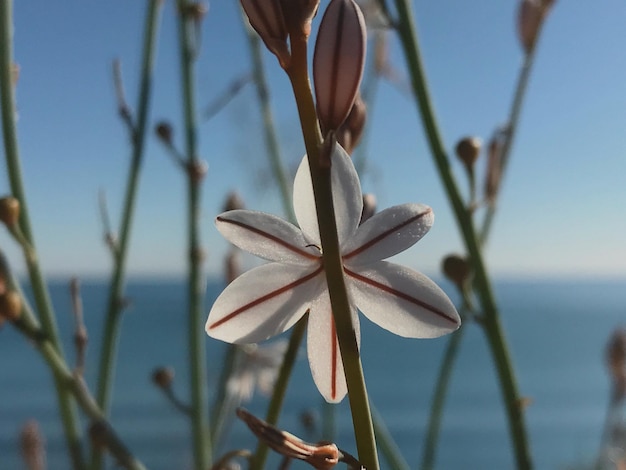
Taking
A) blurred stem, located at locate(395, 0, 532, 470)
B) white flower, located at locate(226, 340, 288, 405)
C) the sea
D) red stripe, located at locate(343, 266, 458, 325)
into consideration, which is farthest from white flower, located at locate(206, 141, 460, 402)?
the sea

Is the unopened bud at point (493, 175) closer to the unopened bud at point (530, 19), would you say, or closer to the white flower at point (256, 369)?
the unopened bud at point (530, 19)

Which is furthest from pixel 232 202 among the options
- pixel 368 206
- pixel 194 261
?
A: pixel 368 206

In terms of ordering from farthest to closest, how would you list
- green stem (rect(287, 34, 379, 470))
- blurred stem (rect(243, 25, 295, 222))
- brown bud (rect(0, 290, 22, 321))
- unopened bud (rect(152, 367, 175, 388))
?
blurred stem (rect(243, 25, 295, 222))
unopened bud (rect(152, 367, 175, 388))
brown bud (rect(0, 290, 22, 321))
green stem (rect(287, 34, 379, 470))

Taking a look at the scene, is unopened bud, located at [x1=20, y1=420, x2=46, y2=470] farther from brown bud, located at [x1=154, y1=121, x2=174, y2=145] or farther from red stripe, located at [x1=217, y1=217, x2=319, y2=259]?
red stripe, located at [x1=217, y1=217, x2=319, y2=259]

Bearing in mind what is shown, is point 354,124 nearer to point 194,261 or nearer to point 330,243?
point 330,243

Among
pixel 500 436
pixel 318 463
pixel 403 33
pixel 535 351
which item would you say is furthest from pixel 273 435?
pixel 535 351

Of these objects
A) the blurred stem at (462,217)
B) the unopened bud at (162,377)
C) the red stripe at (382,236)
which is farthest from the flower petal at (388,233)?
the unopened bud at (162,377)

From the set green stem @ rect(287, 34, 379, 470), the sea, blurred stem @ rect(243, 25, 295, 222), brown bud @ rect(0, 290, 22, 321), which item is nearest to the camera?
green stem @ rect(287, 34, 379, 470)
